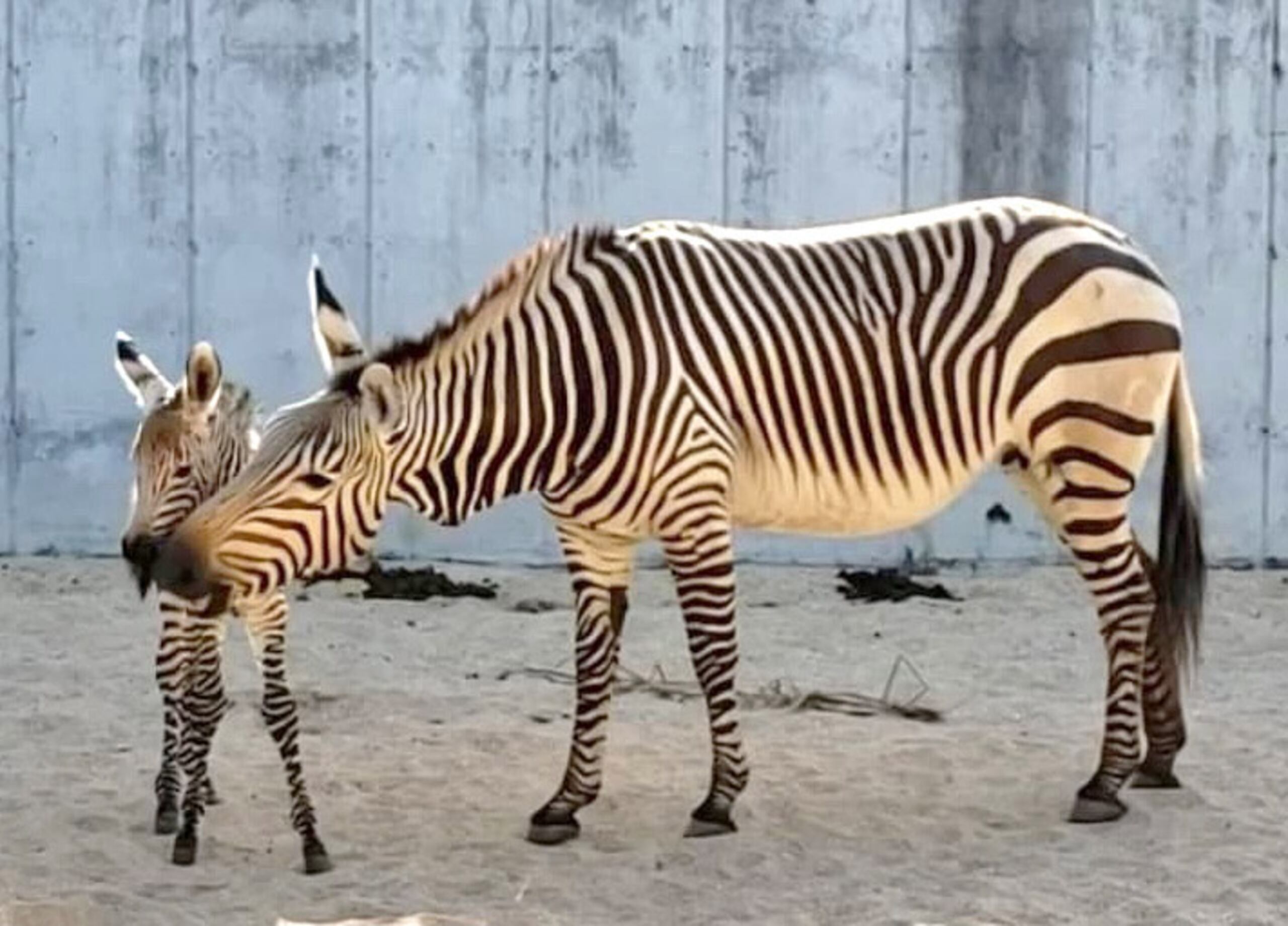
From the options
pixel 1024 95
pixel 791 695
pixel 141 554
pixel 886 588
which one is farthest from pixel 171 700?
pixel 1024 95

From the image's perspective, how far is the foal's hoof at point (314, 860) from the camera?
6125mm

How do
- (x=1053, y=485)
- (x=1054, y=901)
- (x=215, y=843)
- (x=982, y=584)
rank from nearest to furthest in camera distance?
1. (x=1054, y=901)
2. (x=215, y=843)
3. (x=1053, y=485)
4. (x=982, y=584)

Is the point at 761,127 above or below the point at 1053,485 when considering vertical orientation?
above

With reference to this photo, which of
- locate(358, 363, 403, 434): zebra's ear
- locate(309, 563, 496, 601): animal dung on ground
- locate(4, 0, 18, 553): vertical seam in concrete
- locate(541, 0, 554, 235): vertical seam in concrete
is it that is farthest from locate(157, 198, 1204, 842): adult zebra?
locate(4, 0, 18, 553): vertical seam in concrete

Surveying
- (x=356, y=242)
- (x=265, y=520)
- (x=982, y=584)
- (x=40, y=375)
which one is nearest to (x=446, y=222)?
(x=356, y=242)

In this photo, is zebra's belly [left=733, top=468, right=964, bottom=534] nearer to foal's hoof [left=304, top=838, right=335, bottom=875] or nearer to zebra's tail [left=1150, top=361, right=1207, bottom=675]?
zebra's tail [left=1150, top=361, right=1207, bottom=675]

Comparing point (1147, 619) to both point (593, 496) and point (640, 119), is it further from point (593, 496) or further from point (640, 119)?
point (640, 119)

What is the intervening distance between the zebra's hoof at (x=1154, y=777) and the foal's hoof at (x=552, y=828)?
154 cm

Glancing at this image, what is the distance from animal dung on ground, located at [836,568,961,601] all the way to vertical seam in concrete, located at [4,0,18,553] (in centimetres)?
372

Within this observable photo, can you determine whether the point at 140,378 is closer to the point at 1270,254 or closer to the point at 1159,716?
the point at 1159,716

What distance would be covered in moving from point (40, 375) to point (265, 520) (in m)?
5.99

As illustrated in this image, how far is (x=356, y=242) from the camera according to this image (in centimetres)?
1158

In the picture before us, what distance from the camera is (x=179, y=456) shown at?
6.21 metres

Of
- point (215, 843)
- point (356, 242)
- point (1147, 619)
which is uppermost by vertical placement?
point (356, 242)
